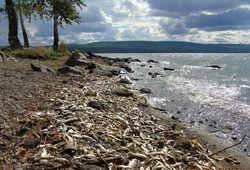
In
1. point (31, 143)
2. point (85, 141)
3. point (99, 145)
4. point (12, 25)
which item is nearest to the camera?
point (31, 143)

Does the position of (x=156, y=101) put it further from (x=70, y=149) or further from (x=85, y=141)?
(x=70, y=149)

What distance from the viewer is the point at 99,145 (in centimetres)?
405

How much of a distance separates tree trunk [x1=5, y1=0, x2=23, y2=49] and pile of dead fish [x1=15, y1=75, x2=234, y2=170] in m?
19.0

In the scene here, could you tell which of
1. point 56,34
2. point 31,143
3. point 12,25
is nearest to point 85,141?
point 31,143

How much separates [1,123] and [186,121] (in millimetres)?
6929

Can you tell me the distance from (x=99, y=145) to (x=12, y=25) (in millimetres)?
22443

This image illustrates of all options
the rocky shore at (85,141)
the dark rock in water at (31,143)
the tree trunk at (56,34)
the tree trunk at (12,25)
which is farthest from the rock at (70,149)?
the tree trunk at (56,34)

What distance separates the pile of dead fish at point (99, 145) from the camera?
3414 millimetres

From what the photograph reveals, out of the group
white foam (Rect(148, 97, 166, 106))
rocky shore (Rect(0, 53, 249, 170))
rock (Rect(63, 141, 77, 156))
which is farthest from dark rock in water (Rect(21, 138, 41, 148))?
white foam (Rect(148, 97, 166, 106))

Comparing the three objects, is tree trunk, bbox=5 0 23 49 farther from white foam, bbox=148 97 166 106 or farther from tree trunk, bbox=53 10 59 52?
white foam, bbox=148 97 166 106

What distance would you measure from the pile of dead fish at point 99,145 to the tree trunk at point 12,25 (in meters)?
19.0

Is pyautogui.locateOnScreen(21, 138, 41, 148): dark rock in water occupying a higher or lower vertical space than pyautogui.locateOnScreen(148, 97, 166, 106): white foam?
higher

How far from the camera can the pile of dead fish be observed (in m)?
3.41

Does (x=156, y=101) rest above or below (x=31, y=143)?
below
